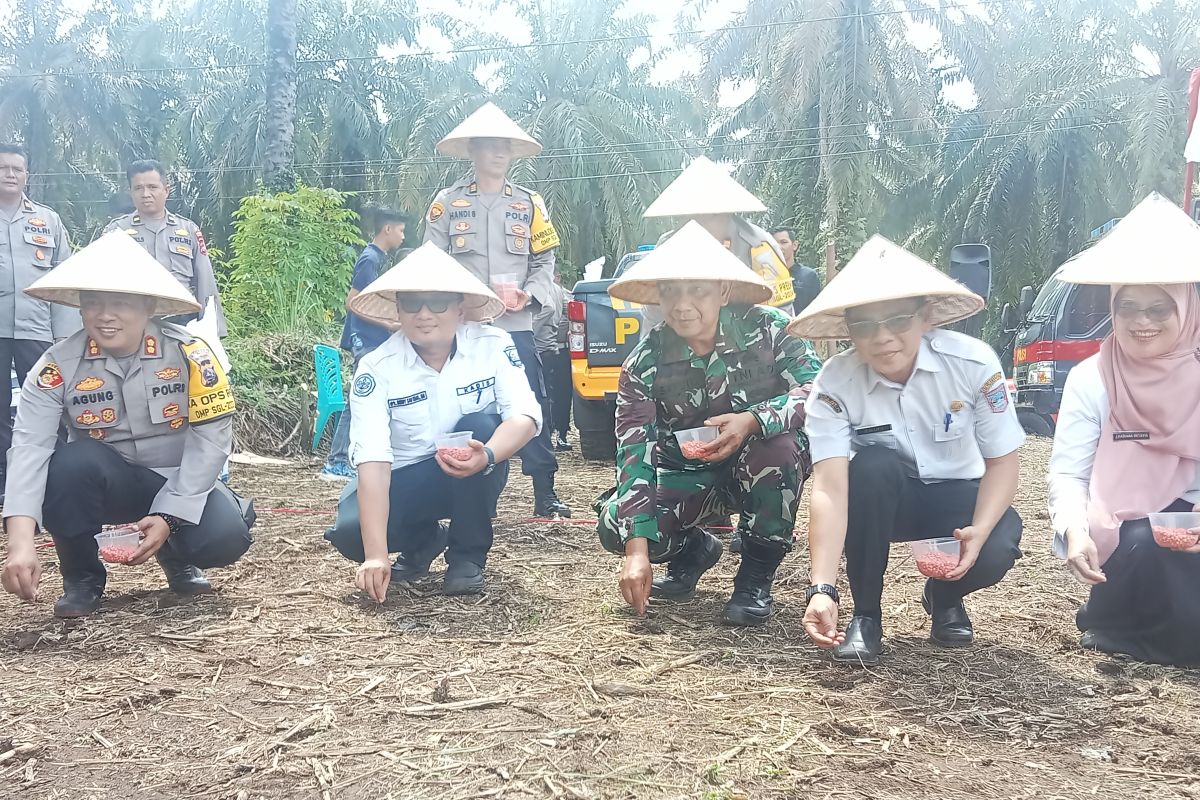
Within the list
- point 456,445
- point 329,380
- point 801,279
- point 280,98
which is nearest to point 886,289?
point 456,445

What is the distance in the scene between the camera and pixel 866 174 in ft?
68.3

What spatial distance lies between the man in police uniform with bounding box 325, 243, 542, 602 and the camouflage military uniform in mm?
426

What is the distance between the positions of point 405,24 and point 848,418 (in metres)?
24.8

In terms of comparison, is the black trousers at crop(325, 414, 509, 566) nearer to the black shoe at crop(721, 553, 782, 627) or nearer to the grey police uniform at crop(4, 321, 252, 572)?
the grey police uniform at crop(4, 321, 252, 572)

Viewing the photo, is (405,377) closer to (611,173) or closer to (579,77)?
(611,173)

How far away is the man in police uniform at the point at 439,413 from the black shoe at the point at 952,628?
138cm

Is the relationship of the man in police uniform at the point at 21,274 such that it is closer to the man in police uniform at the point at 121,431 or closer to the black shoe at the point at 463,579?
the man in police uniform at the point at 121,431

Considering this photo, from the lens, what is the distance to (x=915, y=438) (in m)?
2.94

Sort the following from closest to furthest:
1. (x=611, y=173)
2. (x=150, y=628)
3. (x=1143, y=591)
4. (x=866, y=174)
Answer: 1. (x=1143, y=591)
2. (x=150, y=628)
3. (x=866, y=174)
4. (x=611, y=173)

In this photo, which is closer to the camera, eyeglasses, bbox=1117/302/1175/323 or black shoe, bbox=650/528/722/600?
eyeglasses, bbox=1117/302/1175/323

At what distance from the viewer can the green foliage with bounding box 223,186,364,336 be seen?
9320 millimetres

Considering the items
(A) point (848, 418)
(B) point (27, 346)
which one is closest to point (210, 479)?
(A) point (848, 418)

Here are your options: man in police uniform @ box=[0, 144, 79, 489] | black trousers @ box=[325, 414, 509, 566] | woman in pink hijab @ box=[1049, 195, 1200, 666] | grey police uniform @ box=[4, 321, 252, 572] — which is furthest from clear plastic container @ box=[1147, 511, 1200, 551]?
man in police uniform @ box=[0, 144, 79, 489]

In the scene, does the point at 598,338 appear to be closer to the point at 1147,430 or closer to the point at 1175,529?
the point at 1147,430
